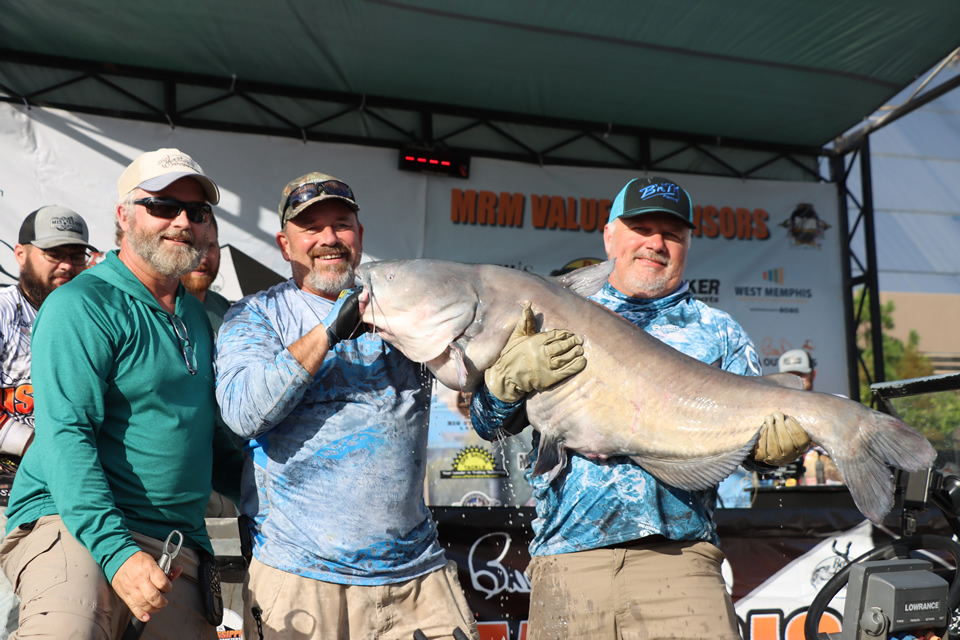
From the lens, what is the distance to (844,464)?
2.04m

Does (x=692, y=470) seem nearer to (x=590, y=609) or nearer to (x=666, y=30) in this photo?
(x=590, y=609)

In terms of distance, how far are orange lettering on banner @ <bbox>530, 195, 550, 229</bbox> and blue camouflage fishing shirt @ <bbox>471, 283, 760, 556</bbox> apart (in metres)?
5.19

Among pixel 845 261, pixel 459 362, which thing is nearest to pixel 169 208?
pixel 459 362

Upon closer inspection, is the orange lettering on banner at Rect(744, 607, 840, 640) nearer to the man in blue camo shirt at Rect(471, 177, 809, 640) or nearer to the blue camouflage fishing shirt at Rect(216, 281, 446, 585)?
the man in blue camo shirt at Rect(471, 177, 809, 640)

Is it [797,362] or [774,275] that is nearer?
[797,362]

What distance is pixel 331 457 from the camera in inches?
89.8

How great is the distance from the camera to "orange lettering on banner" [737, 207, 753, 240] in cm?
813

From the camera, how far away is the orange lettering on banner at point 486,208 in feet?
24.4

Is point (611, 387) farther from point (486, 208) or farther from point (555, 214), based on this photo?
point (555, 214)

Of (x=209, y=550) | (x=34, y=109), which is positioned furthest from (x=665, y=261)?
(x=34, y=109)

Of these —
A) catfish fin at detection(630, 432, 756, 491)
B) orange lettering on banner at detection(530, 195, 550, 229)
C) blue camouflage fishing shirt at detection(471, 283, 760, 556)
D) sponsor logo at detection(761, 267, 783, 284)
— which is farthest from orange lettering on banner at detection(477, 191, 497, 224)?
catfish fin at detection(630, 432, 756, 491)

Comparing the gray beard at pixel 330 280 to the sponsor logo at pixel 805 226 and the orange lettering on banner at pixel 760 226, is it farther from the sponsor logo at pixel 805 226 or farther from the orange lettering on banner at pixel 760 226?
the sponsor logo at pixel 805 226

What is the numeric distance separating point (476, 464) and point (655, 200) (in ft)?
14.0

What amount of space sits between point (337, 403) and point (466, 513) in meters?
1.39
